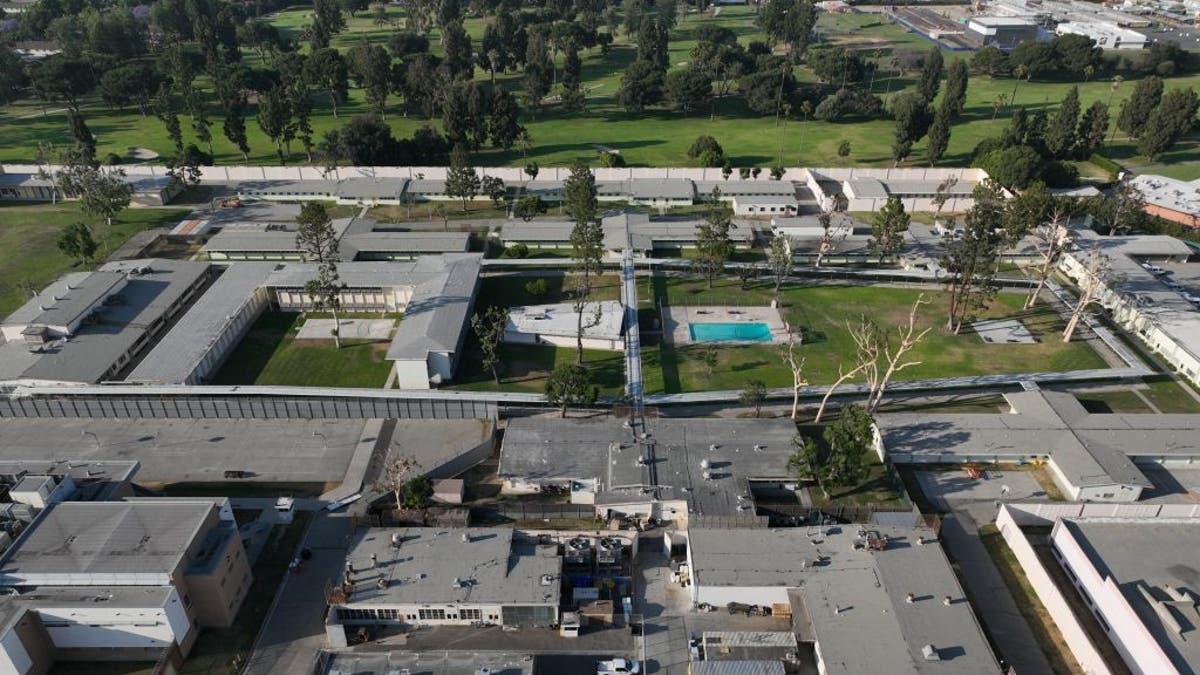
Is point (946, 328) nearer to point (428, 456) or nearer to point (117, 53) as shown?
point (428, 456)

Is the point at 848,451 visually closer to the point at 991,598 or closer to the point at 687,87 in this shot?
the point at 991,598

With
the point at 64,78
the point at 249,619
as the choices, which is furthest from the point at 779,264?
the point at 64,78

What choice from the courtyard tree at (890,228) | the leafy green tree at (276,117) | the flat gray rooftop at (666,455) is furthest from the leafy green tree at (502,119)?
the flat gray rooftop at (666,455)

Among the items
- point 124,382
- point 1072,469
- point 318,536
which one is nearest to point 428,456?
point 318,536

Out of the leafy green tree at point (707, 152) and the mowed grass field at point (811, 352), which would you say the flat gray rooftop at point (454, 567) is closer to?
the mowed grass field at point (811, 352)

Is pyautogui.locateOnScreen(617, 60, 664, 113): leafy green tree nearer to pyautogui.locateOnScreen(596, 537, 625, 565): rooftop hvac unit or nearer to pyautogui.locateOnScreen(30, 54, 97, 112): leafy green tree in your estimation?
pyautogui.locateOnScreen(30, 54, 97, 112): leafy green tree

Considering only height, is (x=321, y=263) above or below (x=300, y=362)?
above
